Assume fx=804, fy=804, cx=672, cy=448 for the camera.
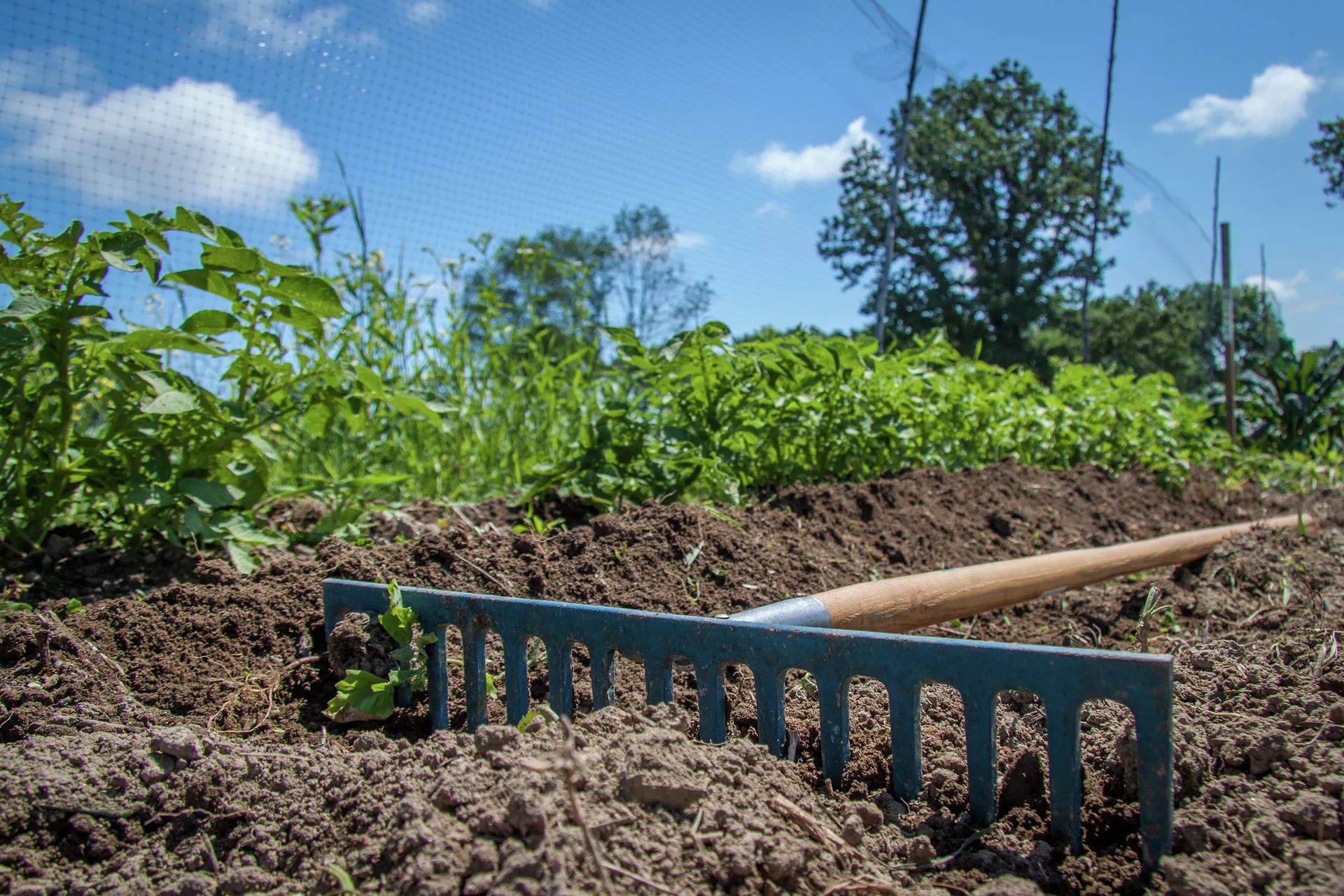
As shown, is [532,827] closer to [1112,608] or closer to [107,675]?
[107,675]

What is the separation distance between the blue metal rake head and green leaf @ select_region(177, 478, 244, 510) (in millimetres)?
821

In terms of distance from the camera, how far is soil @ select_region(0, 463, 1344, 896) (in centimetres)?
89

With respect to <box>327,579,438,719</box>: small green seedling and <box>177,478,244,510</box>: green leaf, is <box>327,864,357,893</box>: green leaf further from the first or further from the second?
<box>177,478,244,510</box>: green leaf

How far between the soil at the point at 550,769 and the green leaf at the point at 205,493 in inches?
6.5

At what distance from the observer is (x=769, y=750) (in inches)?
45.7

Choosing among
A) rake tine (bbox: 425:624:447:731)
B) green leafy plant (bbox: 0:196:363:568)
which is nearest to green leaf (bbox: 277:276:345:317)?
green leafy plant (bbox: 0:196:363:568)

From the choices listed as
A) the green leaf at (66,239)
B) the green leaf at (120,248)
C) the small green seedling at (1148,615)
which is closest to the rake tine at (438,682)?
the green leaf at (120,248)

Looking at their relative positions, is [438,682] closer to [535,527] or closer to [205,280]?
[535,527]

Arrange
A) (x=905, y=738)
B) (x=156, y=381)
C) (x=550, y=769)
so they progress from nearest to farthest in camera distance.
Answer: (x=550, y=769)
(x=905, y=738)
(x=156, y=381)

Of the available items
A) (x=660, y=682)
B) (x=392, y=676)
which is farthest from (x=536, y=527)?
(x=660, y=682)

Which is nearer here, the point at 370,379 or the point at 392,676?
the point at 392,676

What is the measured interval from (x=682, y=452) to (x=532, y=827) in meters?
1.71

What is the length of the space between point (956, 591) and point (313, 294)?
1682 millimetres

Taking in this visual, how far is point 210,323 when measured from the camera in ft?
6.45
